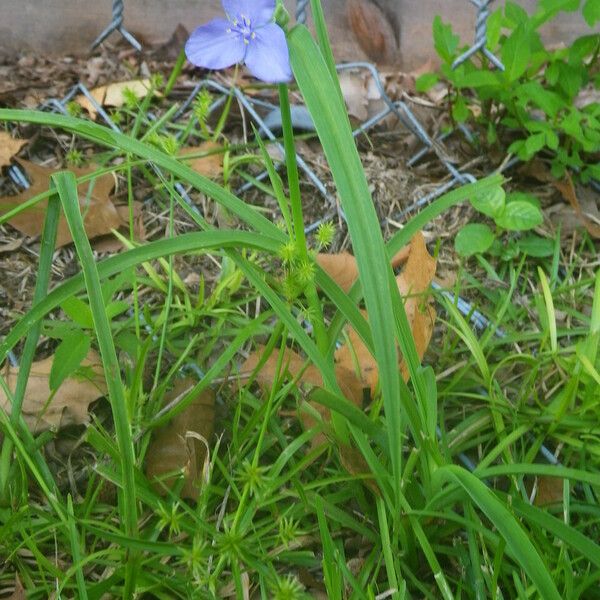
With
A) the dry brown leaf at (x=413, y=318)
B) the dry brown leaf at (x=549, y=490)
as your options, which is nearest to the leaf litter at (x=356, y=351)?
the dry brown leaf at (x=413, y=318)

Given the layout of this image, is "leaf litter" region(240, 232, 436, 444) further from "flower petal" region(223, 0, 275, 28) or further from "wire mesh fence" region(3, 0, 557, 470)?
"flower petal" region(223, 0, 275, 28)

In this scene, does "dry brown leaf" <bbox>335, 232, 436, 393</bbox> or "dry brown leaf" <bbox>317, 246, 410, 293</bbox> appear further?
"dry brown leaf" <bbox>317, 246, 410, 293</bbox>

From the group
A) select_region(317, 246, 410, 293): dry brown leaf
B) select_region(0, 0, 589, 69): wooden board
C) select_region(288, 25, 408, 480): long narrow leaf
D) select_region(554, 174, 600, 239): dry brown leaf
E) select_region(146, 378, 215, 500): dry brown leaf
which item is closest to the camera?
select_region(288, 25, 408, 480): long narrow leaf

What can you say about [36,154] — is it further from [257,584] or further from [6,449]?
[257,584]

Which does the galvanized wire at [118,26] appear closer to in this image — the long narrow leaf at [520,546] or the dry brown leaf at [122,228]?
the dry brown leaf at [122,228]

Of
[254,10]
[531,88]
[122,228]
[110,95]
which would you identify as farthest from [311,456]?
[110,95]


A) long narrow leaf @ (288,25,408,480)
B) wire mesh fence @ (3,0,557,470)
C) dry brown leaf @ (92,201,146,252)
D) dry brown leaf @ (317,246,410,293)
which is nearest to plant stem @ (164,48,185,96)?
wire mesh fence @ (3,0,557,470)
